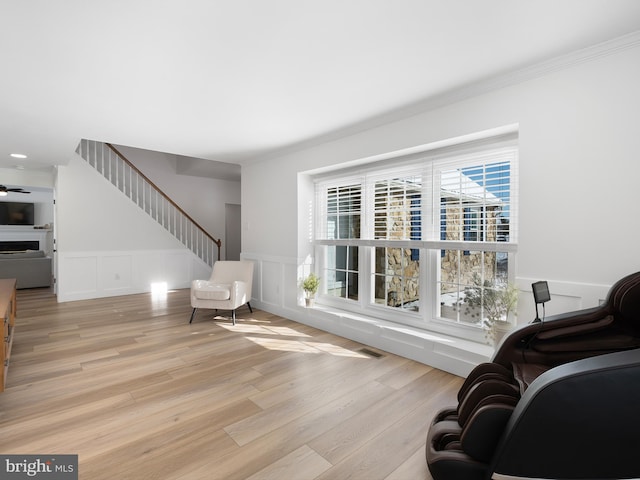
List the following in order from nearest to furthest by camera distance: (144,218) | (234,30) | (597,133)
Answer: (234,30) → (597,133) → (144,218)

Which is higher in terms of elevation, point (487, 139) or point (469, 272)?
point (487, 139)

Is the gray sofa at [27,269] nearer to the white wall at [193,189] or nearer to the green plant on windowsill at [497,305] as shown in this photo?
the white wall at [193,189]

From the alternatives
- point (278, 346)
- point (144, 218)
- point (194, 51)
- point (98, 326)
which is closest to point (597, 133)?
point (194, 51)

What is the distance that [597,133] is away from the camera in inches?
83.1

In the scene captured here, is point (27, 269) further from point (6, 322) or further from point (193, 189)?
point (6, 322)

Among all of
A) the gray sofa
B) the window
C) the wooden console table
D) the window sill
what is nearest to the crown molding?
the window

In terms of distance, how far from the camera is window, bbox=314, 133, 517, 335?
288cm

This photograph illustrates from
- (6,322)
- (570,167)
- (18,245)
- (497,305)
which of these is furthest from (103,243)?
(570,167)

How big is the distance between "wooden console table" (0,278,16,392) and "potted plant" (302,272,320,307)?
2.87 meters

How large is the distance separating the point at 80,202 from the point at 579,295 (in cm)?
708

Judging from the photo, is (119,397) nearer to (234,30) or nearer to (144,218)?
A: (234,30)

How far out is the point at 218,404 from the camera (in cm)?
234

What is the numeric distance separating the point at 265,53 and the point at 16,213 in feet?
33.2

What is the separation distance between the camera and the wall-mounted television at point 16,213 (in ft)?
28.1
